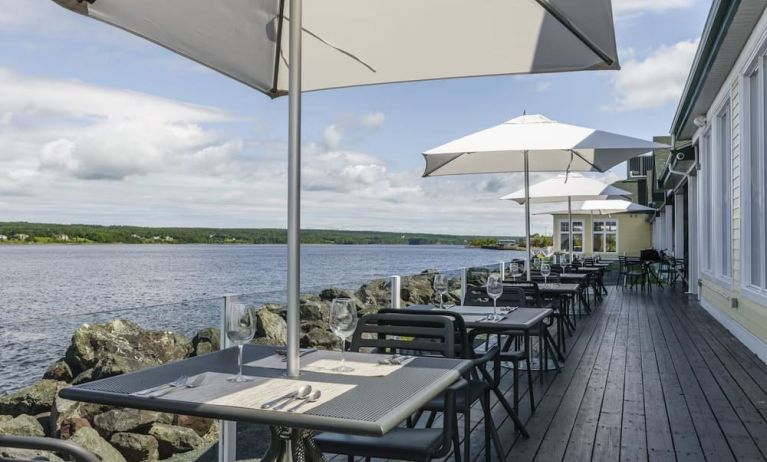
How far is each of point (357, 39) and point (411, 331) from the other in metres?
1.43

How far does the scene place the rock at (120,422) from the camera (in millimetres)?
3759

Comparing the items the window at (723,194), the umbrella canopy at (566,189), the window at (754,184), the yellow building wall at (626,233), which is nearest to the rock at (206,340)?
the window at (754,184)

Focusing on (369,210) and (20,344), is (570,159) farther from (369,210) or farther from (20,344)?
(369,210)

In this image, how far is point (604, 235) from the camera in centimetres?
2745

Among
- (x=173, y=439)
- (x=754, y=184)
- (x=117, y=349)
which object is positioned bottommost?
(x=173, y=439)

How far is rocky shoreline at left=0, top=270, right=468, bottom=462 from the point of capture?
3.24 meters

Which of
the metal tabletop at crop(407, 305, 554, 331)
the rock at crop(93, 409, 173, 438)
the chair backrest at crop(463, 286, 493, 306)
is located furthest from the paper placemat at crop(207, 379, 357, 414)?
the chair backrest at crop(463, 286, 493, 306)

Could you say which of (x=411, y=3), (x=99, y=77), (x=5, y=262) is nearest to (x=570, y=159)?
(x=411, y=3)

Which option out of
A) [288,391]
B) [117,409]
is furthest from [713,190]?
[288,391]

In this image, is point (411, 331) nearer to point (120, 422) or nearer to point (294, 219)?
point (294, 219)

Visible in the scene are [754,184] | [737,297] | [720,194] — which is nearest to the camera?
[754,184]

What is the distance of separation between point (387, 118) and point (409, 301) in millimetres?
22565

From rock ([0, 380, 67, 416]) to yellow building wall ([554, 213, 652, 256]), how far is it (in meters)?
25.8

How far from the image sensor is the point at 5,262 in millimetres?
68750
